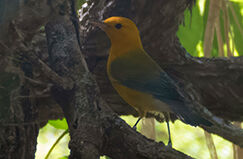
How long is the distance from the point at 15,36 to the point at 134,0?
1331 mm

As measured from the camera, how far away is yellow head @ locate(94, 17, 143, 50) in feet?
9.45

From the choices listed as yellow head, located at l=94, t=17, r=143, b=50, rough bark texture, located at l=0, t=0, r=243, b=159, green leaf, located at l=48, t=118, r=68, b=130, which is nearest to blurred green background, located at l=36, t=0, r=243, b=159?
green leaf, located at l=48, t=118, r=68, b=130

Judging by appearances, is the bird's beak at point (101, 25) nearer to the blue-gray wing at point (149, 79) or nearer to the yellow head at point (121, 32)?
the yellow head at point (121, 32)

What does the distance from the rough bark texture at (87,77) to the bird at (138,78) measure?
96 mm

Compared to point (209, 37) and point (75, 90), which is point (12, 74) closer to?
point (75, 90)

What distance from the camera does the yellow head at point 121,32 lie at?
9.45ft

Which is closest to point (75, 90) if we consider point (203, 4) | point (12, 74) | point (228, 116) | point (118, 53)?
point (12, 74)

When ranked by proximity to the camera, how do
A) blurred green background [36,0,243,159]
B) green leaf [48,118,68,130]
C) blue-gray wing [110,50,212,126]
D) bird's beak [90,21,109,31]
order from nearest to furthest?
blue-gray wing [110,50,212,126]
bird's beak [90,21,109,31]
green leaf [48,118,68,130]
blurred green background [36,0,243,159]

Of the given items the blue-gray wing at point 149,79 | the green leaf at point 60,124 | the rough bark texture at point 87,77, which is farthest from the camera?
the green leaf at point 60,124

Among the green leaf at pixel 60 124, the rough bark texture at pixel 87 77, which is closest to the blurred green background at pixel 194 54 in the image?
the green leaf at pixel 60 124

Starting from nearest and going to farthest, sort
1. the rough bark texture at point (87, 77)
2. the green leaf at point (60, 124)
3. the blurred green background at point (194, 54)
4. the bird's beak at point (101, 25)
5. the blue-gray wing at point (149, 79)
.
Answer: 1. the rough bark texture at point (87, 77)
2. the blue-gray wing at point (149, 79)
3. the bird's beak at point (101, 25)
4. the green leaf at point (60, 124)
5. the blurred green background at point (194, 54)

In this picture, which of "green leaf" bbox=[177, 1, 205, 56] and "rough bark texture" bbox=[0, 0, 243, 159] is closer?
"rough bark texture" bbox=[0, 0, 243, 159]

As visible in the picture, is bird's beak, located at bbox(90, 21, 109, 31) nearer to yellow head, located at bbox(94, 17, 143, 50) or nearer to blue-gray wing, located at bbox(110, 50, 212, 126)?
yellow head, located at bbox(94, 17, 143, 50)

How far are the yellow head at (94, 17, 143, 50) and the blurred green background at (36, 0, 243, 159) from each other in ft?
1.58
